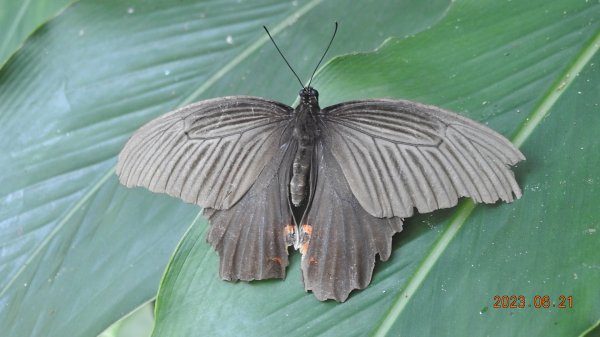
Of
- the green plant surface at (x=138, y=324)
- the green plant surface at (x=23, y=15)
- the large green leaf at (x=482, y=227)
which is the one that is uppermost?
the green plant surface at (x=23, y=15)

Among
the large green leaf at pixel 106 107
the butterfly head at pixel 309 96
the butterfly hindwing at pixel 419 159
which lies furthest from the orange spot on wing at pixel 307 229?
the large green leaf at pixel 106 107

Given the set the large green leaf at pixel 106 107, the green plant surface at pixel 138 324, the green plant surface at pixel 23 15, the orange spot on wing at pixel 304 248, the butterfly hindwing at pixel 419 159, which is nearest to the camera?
the butterfly hindwing at pixel 419 159

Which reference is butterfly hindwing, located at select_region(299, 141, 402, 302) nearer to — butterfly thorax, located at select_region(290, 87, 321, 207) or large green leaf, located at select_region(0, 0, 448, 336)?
butterfly thorax, located at select_region(290, 87, 321, 207)

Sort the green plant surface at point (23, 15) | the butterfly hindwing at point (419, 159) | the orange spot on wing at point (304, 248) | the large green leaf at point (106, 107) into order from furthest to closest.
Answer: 1. the green plant surface at point (23, 15)
2. the large green leaf at point (106, 107)
3. the orange spot on wing at point (304, 248)
4. the butterfly hindwing at point (419, 159)

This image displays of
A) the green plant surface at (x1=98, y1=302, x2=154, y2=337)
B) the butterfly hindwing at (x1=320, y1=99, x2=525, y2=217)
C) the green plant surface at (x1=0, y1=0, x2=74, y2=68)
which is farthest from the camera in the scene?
the green plant surface at (x1=98, y1=302, x2=154, y2=337)

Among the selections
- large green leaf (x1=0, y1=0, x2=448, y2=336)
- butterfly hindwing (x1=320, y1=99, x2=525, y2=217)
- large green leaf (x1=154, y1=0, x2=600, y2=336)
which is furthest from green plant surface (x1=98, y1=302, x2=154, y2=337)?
butterfly hindwing (x1=320, y1=99, x2=525, y2=217)

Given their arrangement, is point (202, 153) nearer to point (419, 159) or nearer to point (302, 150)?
point (302, 150)

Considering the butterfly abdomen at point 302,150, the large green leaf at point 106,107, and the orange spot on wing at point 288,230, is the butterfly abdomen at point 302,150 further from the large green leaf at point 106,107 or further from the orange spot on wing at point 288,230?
the large green leaf at point 106,107
